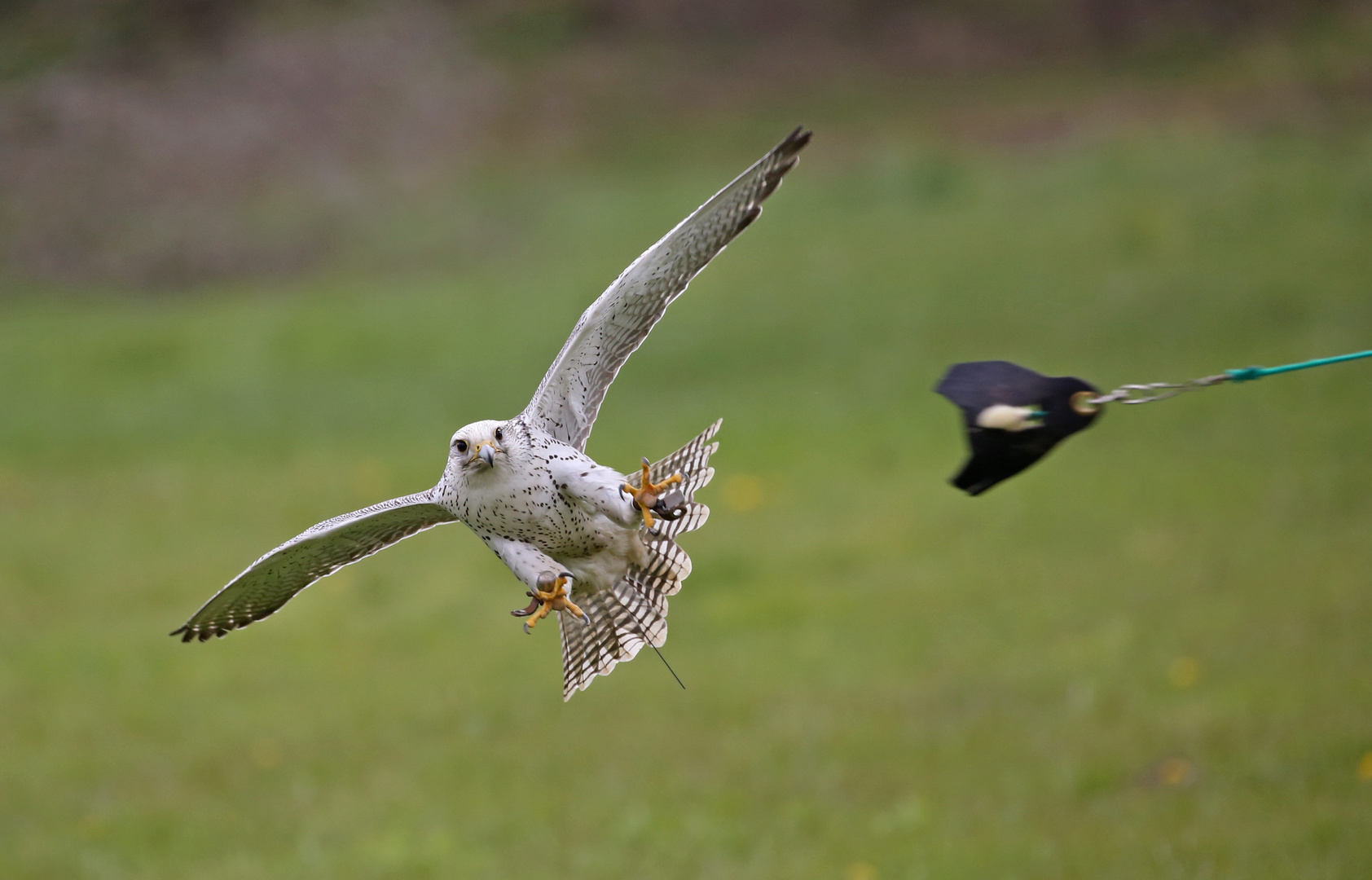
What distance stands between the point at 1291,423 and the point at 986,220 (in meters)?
5.43

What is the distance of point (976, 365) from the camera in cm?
352

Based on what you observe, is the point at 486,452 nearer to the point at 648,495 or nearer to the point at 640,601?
the point at 648,495

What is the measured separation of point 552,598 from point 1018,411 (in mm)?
1096

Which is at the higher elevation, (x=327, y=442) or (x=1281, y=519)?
(x=327, y=442)

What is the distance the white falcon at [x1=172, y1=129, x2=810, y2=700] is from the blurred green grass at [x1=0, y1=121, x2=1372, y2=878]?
6.60 ft

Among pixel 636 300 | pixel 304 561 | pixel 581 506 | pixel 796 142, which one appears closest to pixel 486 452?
pixel 581 506

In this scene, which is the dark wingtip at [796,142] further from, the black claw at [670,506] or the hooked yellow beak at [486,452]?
the hooked yellow beak at [486,452]

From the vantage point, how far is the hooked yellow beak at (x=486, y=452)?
3561mm

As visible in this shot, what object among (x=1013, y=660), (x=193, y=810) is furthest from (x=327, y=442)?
(x=1013, y=660)

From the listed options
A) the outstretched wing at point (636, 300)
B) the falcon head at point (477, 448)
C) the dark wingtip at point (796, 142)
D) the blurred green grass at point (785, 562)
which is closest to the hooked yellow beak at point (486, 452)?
the falcon head at point (477, 448)

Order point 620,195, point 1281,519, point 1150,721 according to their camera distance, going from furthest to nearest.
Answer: point 620,195 < point 1281,519 < point 1150,721

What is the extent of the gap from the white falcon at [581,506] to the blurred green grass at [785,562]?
2011 millimetres

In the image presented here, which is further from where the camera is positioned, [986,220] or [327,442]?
[986,220]

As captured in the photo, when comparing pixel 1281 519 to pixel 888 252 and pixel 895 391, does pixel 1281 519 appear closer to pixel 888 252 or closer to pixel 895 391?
pixel 895 391
